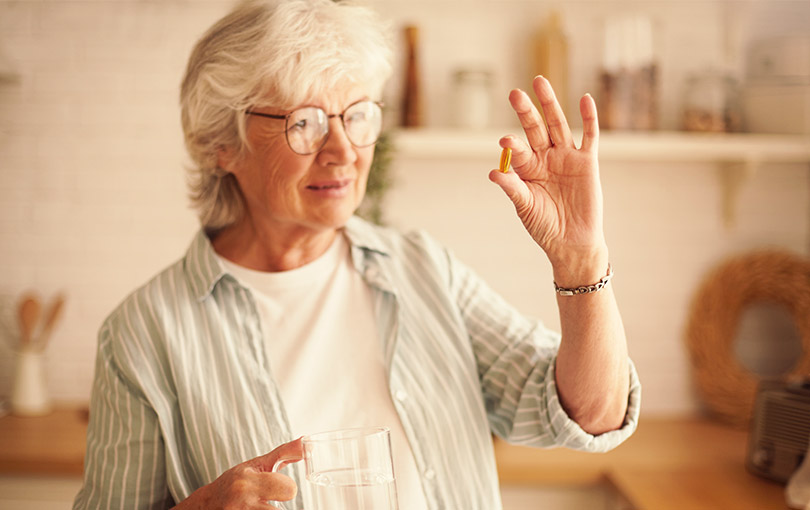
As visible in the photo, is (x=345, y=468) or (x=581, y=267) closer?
(x=345, y=468)

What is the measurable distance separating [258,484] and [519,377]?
1.54ft

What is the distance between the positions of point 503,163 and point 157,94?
1.86 metres

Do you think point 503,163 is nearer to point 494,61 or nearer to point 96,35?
point 494,61

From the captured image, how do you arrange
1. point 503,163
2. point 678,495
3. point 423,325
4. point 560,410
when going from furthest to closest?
point 678,495 < point 423,325 < point 560,410 < point 503,163

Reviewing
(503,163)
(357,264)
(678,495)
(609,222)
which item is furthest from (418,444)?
(609,222)

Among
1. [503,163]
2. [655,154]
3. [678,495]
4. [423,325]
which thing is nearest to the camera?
[503,163]

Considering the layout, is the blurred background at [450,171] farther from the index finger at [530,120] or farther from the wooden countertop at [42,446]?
the index finger at [530,120]

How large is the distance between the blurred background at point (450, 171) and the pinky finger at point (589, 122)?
4.82 feet

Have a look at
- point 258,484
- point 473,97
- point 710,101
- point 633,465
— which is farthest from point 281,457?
point 710,101

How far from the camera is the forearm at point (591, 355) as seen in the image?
3.15ft

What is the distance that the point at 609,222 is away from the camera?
252cm

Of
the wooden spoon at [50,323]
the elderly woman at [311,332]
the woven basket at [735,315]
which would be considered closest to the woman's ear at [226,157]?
the elderly woman at [311,332]

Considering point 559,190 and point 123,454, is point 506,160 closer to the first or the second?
point 559,190

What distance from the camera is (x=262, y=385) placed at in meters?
1.12
